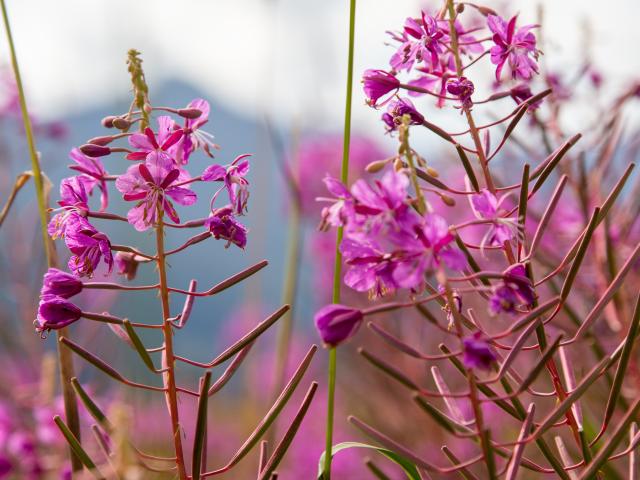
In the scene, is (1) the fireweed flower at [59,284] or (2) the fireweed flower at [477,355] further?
(1) the fireweed flower at [59,284]

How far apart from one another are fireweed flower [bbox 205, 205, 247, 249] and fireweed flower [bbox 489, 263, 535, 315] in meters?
0.29

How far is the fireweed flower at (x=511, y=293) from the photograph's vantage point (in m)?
0.64

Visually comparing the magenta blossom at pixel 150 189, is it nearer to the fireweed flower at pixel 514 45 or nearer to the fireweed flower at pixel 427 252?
the fireweed flower at pixel 427 252

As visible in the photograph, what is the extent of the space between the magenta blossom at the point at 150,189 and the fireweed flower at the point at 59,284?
3.8 inches

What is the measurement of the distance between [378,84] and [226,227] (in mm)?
242

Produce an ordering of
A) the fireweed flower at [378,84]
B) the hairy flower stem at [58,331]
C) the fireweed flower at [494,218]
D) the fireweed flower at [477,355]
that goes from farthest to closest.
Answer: the hairy flower stem at [58,331], the fireweed flower at [378,84], the fireweed flower at [494,218], the fireweed flower at [477,355]

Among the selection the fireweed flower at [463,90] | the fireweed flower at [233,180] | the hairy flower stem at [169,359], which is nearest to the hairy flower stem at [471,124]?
the fireweed flower at [463,90]

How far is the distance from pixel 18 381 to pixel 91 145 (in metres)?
3.77

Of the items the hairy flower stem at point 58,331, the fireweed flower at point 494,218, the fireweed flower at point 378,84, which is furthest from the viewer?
the hairy flower stem at point 58,331

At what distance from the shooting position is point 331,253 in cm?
412

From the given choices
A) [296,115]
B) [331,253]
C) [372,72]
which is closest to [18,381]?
[331,253]

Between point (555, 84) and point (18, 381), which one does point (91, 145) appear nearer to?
point (555, 84)

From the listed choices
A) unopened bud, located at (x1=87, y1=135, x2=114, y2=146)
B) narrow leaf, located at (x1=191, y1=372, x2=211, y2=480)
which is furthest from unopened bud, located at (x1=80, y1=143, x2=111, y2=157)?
narrow leaf, located at (x1=191, y1=372, x2=211, y2=480)

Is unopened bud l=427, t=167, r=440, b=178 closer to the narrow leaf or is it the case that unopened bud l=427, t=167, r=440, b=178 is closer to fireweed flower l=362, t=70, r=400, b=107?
fireweed flower l=362, t=70, r=400, b=107
